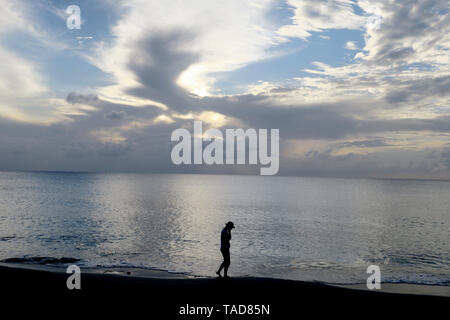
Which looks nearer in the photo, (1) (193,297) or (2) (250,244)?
(1) (193,297)

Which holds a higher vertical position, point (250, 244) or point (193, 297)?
point (193, 297)

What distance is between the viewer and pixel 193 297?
14.3 m

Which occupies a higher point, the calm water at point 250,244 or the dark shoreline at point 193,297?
the dark shoreline at point 193,297

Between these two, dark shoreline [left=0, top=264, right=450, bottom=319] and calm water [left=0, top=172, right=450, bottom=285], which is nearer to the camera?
dark shoreline [left=0, top=264, right=450, bottom=319]

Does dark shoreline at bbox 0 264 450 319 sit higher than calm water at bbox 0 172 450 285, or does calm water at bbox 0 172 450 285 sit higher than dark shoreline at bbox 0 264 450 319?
dark shoreline at bbox 0 264 450 319

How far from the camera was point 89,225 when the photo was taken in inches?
1721

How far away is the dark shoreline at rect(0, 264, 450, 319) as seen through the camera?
12.9m

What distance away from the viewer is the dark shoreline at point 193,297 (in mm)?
12938

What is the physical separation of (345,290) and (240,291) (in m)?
5.53

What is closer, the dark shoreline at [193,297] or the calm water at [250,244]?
the dark shoreline at [193,297]
